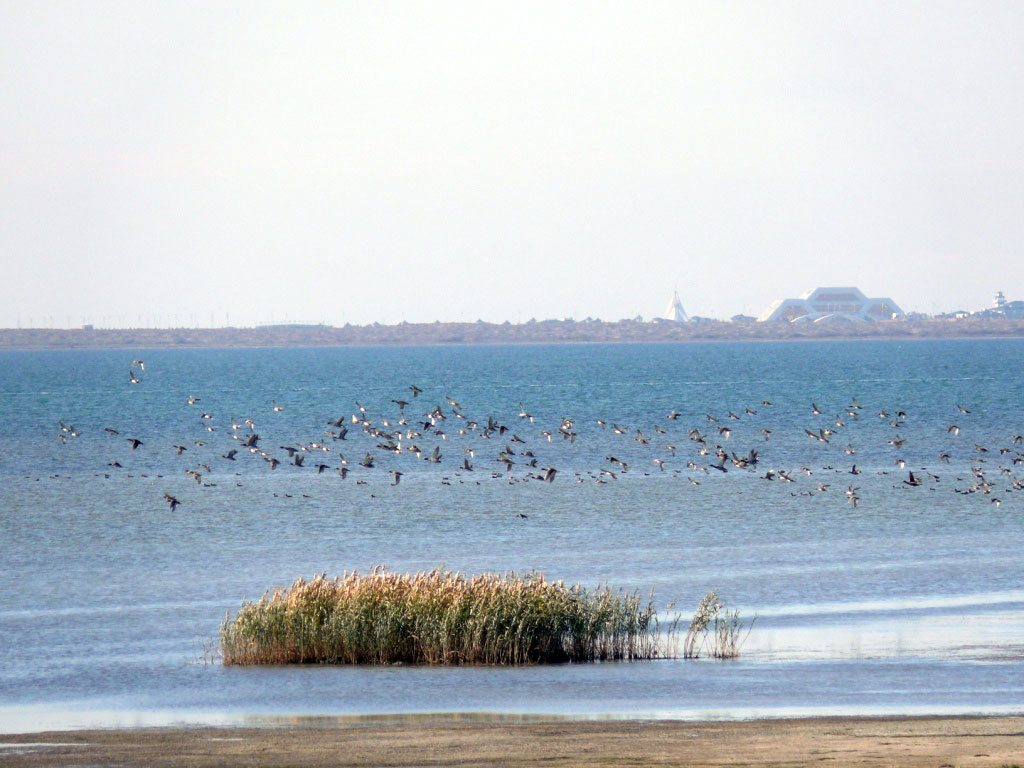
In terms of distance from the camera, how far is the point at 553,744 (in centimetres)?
2295

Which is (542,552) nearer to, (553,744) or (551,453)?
(553,744)

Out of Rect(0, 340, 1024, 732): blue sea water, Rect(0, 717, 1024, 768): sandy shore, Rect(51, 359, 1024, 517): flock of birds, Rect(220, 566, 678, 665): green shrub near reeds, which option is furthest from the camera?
Rect(51, 359, 1024, 517): flock of birds

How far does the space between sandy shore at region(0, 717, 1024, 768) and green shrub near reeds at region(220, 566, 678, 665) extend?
16.9 ft

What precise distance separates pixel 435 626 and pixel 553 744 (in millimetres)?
8245

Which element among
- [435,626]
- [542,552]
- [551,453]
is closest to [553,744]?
[435,626]

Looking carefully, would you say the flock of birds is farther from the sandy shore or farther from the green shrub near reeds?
the sandy shore

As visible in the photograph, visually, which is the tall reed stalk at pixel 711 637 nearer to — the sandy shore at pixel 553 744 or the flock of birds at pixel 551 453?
the sandy shore at pixel 553 744

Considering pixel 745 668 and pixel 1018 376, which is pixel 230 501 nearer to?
pixel 745 668

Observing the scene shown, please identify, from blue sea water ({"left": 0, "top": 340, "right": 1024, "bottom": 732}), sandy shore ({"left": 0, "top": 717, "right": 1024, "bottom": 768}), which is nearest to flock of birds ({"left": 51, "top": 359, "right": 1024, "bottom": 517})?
blue sea water ({"left": 0, "top": 340, "right": 1024, "bottom": 732})

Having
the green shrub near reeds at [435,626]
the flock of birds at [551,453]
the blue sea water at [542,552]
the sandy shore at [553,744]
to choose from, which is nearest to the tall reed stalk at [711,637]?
the blue sea water at [542,552]

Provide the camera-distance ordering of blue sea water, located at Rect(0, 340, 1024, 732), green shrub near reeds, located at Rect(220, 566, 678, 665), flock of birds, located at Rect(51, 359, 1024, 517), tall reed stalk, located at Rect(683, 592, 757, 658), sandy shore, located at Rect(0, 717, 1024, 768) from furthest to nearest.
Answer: flock of birds, located at Rect(51, 359, 1024, 517)
tall reed stalk, located at Rect(683, 592, 757, 658)
green shrub near reeds, located at Rect(220, 566, 678, 665)
blue sea water, located at Rect(0, 340, 1024, 732)
sandy shore, located at Rect(0, 717, 1024, 768)

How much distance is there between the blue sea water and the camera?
93.8 feet

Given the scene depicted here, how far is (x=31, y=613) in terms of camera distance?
129ft

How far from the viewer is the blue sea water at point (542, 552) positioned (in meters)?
28.6
